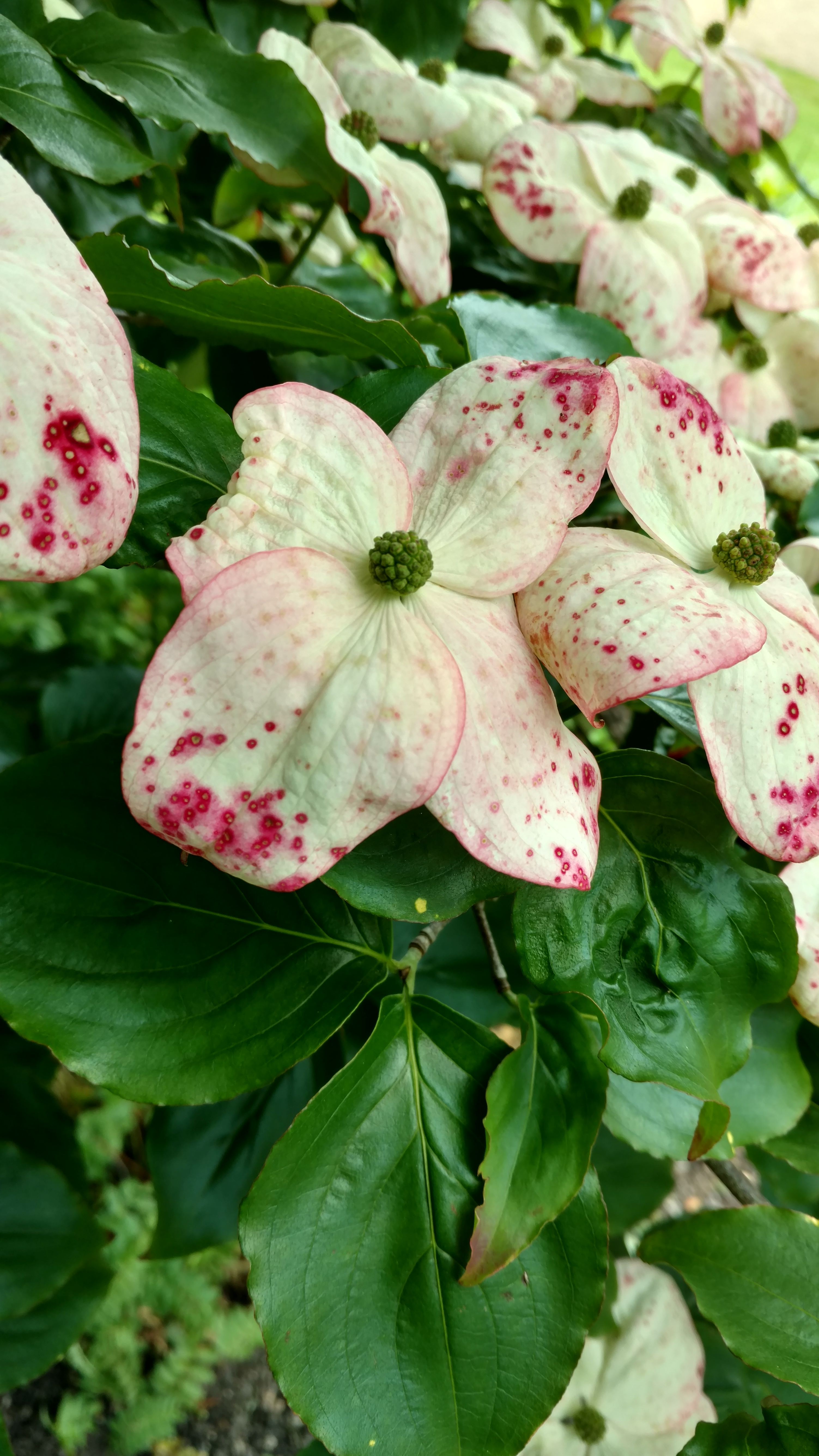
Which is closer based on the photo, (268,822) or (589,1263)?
(268,822)

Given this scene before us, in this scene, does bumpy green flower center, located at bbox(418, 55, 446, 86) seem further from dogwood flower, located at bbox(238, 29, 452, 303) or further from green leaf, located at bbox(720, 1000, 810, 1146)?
green leaf, located at bbox(720, 1000, 810, 1146)

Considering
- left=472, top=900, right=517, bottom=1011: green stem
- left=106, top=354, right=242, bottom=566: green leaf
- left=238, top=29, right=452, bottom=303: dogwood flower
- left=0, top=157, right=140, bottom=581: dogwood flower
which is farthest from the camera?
left=238, top=29, right=452, bottom=303: dogwood flower

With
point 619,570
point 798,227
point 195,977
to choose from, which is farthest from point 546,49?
point 195,977

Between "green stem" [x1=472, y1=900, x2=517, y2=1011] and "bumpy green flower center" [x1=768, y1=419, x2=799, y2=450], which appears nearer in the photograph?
"green stem" [x1=472, y1=900, x2=517, y2=1011]

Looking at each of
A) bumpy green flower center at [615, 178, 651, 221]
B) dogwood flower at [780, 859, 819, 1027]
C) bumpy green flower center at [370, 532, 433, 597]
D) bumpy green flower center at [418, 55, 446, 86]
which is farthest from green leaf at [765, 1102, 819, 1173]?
bumpy green flower center at [418, 55, 446, 86]

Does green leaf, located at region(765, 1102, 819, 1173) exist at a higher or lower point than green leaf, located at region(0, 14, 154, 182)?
lower

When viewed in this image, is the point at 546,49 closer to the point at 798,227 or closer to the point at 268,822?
the point at 798,227
